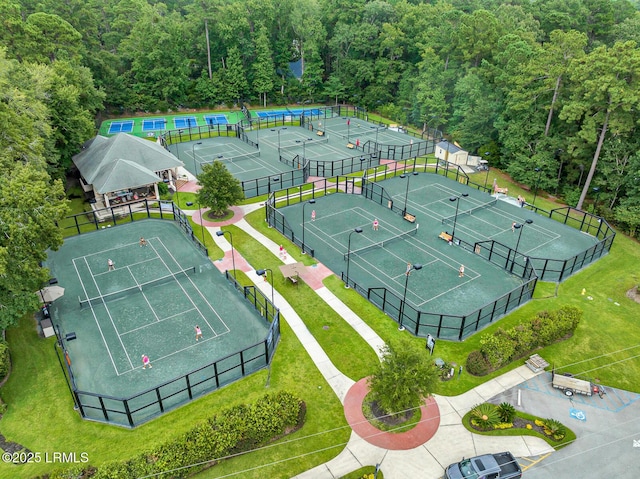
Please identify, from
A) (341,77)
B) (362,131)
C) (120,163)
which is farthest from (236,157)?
(341,77)

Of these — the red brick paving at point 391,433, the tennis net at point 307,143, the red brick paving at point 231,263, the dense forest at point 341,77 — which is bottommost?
the red brick paving at point 391,433

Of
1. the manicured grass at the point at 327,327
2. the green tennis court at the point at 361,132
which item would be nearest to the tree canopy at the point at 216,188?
the manicured grass at the point at 327,327

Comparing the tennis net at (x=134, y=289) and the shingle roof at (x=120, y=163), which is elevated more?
the shingle roof at (x=120, y=163)

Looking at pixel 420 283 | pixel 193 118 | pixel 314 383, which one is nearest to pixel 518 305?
pixel 420 283

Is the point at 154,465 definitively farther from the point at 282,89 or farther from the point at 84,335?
the point at 282,89

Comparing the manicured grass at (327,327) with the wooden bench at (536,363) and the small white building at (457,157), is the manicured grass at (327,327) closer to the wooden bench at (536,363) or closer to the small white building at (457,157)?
the wooden bench at (536,363)

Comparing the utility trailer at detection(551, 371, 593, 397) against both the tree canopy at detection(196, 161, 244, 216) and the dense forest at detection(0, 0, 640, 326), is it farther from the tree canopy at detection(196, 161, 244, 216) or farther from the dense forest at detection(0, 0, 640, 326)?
the tree canopy at detection(196, 161, 244, 216)

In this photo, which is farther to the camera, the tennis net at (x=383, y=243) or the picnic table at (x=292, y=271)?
the tennis net at (x=383, y=243)
